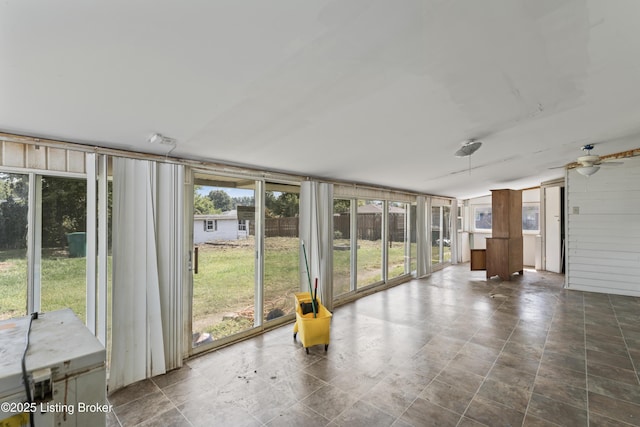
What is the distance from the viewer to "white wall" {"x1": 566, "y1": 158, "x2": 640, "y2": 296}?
16.7 feet

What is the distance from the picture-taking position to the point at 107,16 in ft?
3.30

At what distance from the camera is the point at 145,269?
2.48m

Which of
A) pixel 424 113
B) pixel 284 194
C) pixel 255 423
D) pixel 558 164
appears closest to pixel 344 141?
pixel 424 113

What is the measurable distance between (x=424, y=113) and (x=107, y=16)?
206 centimetres

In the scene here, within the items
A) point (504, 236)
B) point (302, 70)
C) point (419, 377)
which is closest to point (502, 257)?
point (504, 236)

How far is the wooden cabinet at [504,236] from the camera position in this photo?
6.51 m

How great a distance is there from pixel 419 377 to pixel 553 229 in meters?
7.08

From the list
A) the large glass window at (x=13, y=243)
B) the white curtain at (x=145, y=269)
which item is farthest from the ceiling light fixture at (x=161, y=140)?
the large glass window at (x=13, y=243)

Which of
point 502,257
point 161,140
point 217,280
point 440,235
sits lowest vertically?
point 502,257

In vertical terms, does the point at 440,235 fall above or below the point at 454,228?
below

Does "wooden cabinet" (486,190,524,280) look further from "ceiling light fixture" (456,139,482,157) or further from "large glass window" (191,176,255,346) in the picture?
"large glass window" (191,176,255,346)

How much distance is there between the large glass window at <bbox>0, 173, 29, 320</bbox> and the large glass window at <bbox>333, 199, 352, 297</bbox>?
3.54m

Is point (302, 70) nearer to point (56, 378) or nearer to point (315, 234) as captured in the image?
point (56, 378)

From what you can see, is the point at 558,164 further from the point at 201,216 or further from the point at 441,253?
the point at 201,216
